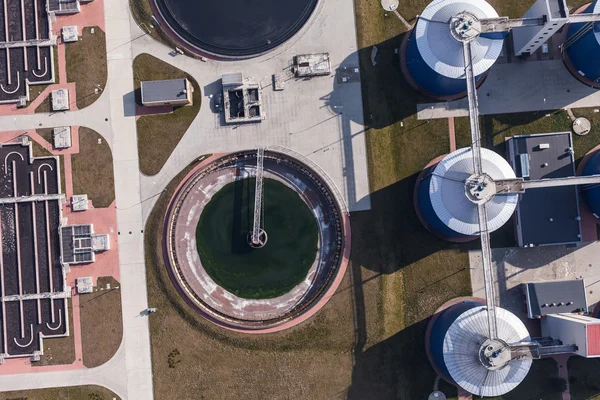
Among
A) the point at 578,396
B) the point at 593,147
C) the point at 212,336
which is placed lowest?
the point at 578,396

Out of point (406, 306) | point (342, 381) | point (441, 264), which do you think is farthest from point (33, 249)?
point (441, 264)

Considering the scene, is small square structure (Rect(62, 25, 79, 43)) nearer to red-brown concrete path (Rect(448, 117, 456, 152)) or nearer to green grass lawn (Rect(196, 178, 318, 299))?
green grass lawn (Rect(196, 178, 318, 299))

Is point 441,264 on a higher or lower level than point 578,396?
higher

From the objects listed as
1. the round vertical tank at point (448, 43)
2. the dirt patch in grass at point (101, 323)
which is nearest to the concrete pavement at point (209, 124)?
the dirt patch in grass at point (101, 323)

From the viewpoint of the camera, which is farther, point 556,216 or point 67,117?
point 67,117

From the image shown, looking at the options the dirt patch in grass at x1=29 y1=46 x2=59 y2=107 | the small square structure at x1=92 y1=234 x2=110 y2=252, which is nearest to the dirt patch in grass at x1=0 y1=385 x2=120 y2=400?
the small square structure at x1=92 y1=234 x2=110 y2=252

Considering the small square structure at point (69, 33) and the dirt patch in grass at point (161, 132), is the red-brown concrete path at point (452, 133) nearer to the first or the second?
the dirt patch in grass at point (161, 132)

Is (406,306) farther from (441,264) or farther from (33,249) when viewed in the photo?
(33,249)
